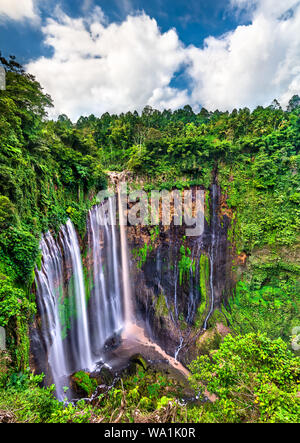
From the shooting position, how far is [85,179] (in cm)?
1138

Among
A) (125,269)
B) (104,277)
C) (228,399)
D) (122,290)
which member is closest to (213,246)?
(125,269)

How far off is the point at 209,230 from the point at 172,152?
687 cm

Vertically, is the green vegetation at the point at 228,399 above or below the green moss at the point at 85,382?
above

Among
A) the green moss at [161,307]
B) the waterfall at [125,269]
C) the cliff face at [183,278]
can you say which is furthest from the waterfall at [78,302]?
the green moss at [161,307]

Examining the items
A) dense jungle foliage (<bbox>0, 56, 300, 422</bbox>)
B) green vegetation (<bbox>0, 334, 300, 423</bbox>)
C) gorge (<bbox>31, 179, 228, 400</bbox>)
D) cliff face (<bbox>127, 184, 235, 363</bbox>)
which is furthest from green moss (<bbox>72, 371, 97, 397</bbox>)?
green vegetation (<bbox>0, 334, 300, 423</bbox>)

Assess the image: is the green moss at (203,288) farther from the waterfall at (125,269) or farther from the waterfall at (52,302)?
the waterfall at (52,302)

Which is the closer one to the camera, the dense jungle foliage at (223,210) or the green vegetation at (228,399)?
the green vegetation at (228,399)

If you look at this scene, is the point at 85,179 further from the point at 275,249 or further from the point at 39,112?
the point at 275,249

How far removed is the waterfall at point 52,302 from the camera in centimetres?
754

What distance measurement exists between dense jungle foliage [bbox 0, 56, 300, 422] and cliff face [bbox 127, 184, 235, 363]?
835 mm

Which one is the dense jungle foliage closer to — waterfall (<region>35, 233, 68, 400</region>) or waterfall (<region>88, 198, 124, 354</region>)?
waterfall (<region>35, 233, 68, 400</region>)

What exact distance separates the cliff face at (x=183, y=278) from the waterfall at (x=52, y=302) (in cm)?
638

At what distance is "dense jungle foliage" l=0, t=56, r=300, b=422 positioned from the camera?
11.1 ft
